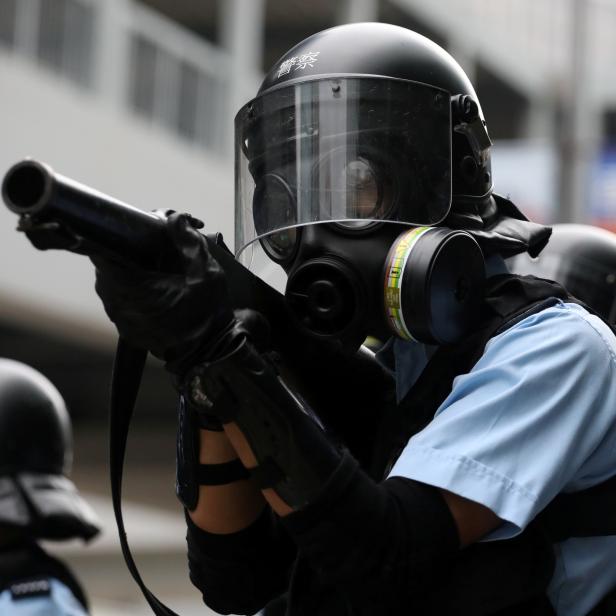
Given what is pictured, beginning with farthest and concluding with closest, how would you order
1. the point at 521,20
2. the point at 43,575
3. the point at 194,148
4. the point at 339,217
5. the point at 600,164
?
1. the point at 521,20
2. the point at 600,164
3. the point at 194,148
4. the point at 43,575
5. the point at 339,217

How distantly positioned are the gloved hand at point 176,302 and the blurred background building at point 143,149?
725 centimetres

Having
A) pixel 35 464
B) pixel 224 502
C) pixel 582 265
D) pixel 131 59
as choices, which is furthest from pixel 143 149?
pixel 224 502

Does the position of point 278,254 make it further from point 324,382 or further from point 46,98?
point 46,98

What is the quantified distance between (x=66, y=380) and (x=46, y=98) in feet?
17.4

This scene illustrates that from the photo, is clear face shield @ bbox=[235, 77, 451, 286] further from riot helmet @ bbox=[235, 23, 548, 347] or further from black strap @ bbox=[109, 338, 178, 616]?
black strap @ bbox=[109, 338, 178, 616]

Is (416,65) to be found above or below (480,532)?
above

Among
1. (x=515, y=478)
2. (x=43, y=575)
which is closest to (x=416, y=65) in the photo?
(x=515, y=478)

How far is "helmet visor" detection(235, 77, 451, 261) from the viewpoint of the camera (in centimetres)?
214

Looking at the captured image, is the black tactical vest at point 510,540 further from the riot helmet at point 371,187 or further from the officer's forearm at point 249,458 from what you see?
the officer's forearm at point 249,458

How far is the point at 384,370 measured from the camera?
7.72 ft

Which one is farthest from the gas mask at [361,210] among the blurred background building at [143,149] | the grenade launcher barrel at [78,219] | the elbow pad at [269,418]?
the blurred background building at [143,149]

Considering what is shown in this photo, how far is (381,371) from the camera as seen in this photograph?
2.35 m

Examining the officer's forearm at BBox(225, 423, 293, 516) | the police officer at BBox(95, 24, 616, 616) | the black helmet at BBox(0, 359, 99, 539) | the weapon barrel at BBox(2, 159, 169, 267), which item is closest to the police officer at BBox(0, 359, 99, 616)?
the black helmet at BBox(0, 359, 99, 539)

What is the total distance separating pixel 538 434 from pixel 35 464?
230cm
